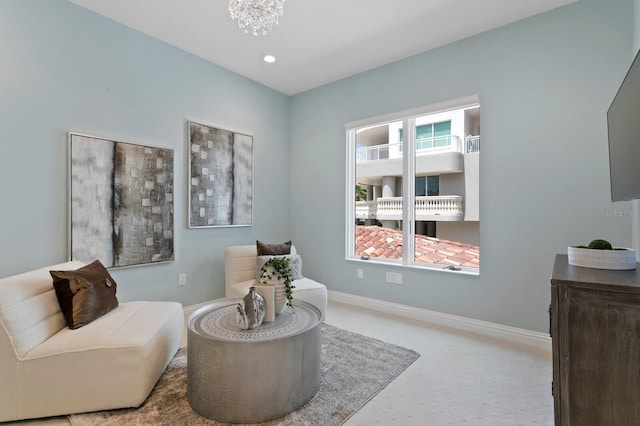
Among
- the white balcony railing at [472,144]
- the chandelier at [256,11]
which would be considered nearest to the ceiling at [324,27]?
the chandelier at [256,11]

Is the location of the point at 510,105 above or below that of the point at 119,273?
above

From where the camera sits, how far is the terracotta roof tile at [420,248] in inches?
126

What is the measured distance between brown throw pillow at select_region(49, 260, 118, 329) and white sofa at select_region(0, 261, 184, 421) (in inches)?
2.2

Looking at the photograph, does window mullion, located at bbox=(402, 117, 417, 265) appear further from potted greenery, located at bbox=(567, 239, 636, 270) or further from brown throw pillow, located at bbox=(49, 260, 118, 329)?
brown throw pillow, located at bbox=(49, 260, 118, 329)

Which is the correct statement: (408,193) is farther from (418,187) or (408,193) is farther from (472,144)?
(472,144)

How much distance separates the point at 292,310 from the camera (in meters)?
2.24

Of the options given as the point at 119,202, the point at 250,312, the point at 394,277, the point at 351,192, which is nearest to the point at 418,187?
the point at 351,192

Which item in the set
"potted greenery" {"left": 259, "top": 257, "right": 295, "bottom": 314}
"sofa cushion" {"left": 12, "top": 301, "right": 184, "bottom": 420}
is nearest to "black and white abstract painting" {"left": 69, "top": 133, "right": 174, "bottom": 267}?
"sofa cushion" {"left": 12, "top": 301, "right": 184, "bottom": 420}

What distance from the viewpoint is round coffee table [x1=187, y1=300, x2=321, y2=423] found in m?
1.66

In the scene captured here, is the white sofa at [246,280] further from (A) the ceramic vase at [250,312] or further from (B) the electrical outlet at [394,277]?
(A) the ceramic vase at [250,312]

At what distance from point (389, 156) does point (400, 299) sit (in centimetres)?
167

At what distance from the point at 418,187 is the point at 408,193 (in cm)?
13

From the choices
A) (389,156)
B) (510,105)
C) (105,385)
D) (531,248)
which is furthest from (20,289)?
(510,105)

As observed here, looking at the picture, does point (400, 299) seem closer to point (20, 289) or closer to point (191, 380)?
point (191, 380)
